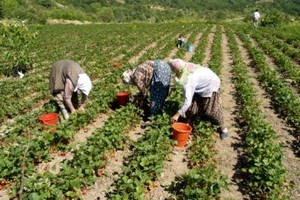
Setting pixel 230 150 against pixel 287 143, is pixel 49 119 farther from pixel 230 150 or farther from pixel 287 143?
pixel 287 143

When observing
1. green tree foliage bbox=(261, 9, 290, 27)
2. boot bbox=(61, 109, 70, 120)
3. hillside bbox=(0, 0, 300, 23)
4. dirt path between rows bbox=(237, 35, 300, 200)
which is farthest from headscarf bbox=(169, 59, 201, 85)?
hillside bbox=(0, 0, 300, 23)

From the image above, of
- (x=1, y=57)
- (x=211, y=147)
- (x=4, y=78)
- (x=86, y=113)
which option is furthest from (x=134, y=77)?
(x=1, y=57)

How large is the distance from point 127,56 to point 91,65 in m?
2.38

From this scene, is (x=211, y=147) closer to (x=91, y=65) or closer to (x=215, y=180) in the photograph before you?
(x=215, y=180)

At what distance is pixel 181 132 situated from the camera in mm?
6281

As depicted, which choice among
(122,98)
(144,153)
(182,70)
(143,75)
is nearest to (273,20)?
(122,98)

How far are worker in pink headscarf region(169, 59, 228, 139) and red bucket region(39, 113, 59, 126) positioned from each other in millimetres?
2498

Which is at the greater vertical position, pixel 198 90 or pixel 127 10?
pixel 198 90

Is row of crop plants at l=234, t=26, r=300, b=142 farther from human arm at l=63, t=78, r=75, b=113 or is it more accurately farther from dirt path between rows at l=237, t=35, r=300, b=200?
human arm at l=63, t=78, r=75, b=113

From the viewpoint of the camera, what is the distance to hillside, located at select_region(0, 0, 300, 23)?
186 feet

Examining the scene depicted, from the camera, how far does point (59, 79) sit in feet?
23.3

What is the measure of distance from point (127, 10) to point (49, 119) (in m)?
94.5

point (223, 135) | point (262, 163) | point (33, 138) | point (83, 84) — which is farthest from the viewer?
point (83, 84)

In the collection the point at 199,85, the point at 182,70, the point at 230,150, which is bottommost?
the point at 230,150
